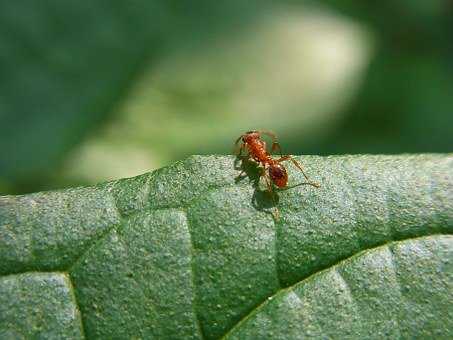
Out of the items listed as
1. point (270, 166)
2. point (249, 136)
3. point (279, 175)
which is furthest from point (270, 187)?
point (249, 136)

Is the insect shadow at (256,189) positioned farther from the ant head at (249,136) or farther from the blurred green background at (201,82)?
the blurred green background at (201,82)

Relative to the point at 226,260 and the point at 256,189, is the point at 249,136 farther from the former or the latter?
the point at 226,260

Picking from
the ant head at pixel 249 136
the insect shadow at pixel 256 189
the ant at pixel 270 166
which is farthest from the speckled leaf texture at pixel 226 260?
the ant head at pixel 249 136

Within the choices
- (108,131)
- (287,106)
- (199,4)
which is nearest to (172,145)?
(108,131)

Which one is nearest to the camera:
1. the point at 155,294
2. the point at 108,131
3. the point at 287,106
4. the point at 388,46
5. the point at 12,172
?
the point at 155,294

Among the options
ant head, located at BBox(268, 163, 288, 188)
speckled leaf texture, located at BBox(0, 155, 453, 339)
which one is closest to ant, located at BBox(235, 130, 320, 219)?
ant head, located at BBox(268, 163, 288, 188)

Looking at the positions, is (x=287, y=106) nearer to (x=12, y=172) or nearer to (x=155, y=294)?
(x=12, y=172)
